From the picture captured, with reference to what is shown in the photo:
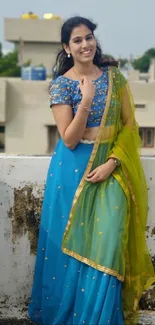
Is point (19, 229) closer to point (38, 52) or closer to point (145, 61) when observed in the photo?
point (38, 52)

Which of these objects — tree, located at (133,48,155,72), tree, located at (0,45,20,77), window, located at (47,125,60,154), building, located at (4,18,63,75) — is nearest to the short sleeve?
window, located at (47,125,60,154)

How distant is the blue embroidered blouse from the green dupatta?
0.02m

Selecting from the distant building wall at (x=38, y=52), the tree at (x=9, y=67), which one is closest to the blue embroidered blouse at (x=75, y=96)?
the tree at (x=9, y=67)

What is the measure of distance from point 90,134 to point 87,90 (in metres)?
0.18

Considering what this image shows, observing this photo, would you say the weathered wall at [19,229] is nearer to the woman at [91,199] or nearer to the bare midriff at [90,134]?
the woman at [91,199]

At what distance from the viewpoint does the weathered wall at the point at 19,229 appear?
8.36 feet

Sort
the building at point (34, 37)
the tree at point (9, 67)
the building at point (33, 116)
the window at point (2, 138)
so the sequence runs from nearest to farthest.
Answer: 1. the building at point (33, 116)
2. the window at point (2, 138)
3. the tree at point (9, 67)
4. the building at point (34, 37)

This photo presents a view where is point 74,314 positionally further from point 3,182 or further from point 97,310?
point 3,182

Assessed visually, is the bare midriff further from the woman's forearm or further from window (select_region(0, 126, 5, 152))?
window (select_region(0, 126, 5, 152))

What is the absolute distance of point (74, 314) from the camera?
86.8 inches

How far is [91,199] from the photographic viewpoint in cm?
223

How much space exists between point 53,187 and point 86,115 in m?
0.34

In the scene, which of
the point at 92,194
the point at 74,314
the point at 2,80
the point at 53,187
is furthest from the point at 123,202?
the point at 2,80

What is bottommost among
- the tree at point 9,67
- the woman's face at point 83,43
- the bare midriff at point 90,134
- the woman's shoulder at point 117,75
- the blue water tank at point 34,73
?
the bare midriff at point 90,134
